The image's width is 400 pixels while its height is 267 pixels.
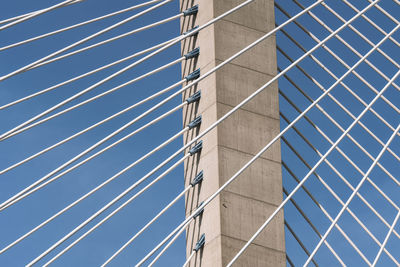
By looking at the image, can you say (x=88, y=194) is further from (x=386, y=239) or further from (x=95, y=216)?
(x=386, y=239)

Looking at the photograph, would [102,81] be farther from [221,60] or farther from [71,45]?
[221,60]

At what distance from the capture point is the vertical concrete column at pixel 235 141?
9273 mm

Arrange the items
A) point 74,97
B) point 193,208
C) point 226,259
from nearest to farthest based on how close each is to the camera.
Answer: point 74,97 < point 226,259 < point 193,208

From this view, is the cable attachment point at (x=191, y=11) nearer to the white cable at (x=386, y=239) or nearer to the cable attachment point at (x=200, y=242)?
the cable attachment point at (x=200, y=242)

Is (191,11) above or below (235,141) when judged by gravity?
above

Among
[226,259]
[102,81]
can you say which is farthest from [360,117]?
[102,81]

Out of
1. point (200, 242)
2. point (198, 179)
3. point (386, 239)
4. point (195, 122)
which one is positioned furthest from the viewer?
point (195, 122)

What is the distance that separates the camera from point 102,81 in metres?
8.52

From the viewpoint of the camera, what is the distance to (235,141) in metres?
9.64

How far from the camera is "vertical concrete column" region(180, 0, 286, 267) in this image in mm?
9273

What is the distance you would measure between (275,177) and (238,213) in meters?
0.67

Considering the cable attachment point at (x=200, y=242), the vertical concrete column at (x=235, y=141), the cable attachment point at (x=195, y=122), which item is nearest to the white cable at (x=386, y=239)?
the vertical concrete column at (x=235, y=141)

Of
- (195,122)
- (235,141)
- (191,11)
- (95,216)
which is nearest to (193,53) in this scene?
(191,11)

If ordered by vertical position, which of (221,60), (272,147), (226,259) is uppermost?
(221,60)
